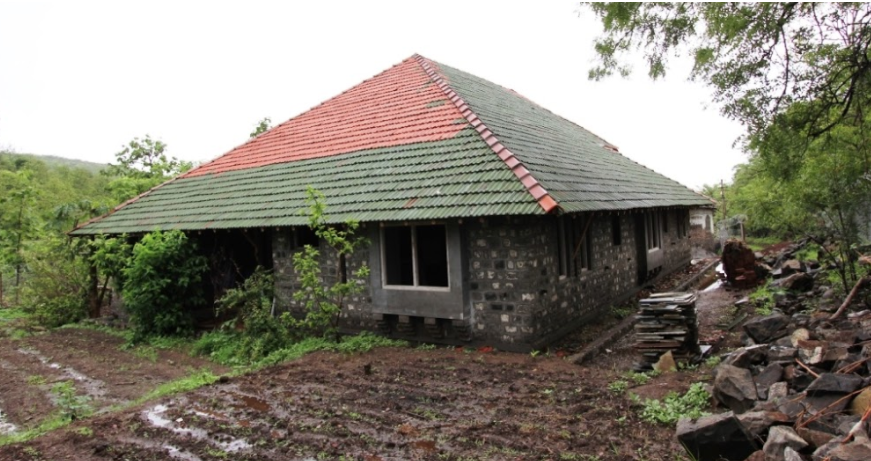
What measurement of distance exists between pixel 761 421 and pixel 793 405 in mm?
507

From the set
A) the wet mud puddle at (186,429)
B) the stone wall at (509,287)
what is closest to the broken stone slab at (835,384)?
the stone wall at (509,287)

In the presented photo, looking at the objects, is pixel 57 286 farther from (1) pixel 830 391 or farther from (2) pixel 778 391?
(1) pixel 830 391

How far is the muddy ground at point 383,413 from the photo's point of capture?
4.55 meters

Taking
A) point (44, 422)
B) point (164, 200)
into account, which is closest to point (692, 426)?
point (44, 422)

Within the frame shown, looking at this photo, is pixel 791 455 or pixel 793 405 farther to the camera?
pixel 793 405

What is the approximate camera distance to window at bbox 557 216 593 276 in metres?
8.84

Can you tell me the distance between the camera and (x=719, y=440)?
12.6 feet

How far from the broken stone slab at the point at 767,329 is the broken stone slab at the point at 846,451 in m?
3.91

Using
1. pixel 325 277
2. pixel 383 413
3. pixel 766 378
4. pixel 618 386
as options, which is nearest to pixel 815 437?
pixel 766 378

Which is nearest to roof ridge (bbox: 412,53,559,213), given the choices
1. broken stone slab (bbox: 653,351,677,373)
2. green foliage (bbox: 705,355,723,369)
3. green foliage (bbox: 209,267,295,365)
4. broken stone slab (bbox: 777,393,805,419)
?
broken stone slab (bbox: 653,351,677,373)

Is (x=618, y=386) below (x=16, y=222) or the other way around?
below

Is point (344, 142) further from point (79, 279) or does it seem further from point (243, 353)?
point (79, 279)

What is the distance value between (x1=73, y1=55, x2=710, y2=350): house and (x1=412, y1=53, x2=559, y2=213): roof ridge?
0.03 m

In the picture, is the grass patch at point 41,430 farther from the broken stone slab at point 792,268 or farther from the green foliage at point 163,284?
the broken stone slab at point 792,268
